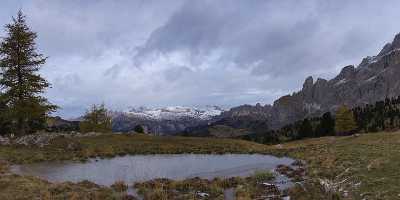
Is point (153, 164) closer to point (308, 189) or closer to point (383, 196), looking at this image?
point (308, 189)

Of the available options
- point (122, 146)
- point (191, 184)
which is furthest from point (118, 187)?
point (122, 146)

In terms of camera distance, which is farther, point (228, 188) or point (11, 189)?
point (228, 188)

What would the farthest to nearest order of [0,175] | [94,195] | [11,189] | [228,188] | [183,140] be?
1. [183,140]
2. [0,175]
3. [228,188]
4. [11,189]
5. [94,195]

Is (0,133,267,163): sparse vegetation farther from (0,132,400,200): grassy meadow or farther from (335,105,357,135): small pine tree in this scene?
(335,105,357,135): small pine tree

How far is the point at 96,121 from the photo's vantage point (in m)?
108

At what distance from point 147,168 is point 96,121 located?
74.1m

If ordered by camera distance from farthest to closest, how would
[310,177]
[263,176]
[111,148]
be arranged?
[111,148], [263,176], [310,177]

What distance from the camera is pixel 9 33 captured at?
5719 centimetres

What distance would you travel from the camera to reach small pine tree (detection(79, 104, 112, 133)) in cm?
10489

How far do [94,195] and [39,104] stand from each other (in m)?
38.3

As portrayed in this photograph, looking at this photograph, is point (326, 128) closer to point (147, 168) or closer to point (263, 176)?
point (147, 168)

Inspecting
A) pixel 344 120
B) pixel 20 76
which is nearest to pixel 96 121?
pixel 20 76

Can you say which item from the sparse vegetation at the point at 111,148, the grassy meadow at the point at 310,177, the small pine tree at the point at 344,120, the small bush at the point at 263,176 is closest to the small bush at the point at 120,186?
the grassy meadow at the point at 310,177

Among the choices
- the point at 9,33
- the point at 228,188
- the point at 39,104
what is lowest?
the point at 228,188
